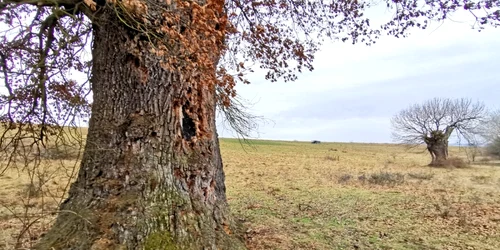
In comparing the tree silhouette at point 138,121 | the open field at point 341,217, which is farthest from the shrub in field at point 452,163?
the tree silhouette at point 138,121

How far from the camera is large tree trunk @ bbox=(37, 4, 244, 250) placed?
3037 mm

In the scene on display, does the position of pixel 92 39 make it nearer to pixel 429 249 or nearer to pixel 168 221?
pixel 168 221

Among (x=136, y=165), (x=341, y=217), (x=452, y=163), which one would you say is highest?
(x=136, y=165)

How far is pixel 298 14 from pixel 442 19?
2.87 metres

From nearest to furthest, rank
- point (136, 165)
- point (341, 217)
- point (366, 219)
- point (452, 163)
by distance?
1. point (136, 165)
2. point (366, 219)
3. point (341, 217)
4. point (452, 163)

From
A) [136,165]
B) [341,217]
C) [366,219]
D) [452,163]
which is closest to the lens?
[136,165]

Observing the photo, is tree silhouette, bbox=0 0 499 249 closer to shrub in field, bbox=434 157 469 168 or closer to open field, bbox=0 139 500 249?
open field, bbox=0 139 500 249

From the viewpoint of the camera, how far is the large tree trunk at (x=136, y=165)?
304 cm

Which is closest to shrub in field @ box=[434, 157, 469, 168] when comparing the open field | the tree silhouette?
the open field

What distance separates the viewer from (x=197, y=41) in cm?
265

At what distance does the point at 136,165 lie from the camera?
10.5 feet

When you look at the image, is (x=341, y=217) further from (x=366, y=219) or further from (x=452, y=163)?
(x=452, y=163)

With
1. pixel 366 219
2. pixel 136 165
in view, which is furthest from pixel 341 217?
pixel 136 165

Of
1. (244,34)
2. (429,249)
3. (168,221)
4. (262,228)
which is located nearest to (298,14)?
(244,34)
